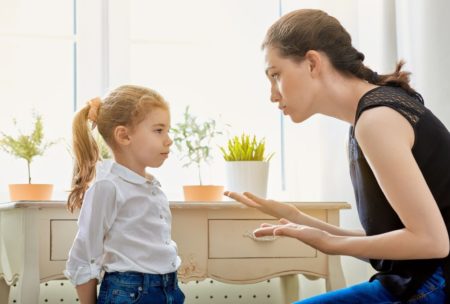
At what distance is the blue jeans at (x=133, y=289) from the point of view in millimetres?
1585

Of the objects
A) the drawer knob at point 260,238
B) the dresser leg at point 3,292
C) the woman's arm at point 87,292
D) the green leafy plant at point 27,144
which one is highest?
the green leafy plant at point 27,144

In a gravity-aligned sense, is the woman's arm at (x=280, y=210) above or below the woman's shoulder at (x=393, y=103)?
below

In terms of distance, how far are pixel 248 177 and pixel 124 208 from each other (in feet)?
2.42

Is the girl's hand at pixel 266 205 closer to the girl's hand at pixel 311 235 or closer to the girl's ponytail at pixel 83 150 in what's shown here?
the girl's hand at pixel 311 235

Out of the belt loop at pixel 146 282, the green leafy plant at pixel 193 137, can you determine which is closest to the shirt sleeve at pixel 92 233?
the belt loop at pixel 146 282

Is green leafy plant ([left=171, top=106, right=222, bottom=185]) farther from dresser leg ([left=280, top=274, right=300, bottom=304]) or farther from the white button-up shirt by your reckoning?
the white button-up shirt

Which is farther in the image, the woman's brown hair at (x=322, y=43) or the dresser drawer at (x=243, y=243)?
the dresser drawer at (x=243, y=243)

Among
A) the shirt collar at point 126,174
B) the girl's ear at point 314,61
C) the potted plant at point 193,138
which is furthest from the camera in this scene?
the potted plant at point 193,138

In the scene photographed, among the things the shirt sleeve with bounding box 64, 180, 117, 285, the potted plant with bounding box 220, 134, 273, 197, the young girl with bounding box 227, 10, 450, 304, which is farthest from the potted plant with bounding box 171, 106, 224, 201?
the young girl with bounding box 227, 10, 450, 304

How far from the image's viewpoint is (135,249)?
1.63 metres

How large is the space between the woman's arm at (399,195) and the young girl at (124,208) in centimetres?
60

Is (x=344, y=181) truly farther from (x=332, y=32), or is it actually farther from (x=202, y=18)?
(x=332, y=32)

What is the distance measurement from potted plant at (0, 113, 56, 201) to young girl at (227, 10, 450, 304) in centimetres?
110

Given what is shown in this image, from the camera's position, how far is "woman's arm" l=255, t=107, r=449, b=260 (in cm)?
109
